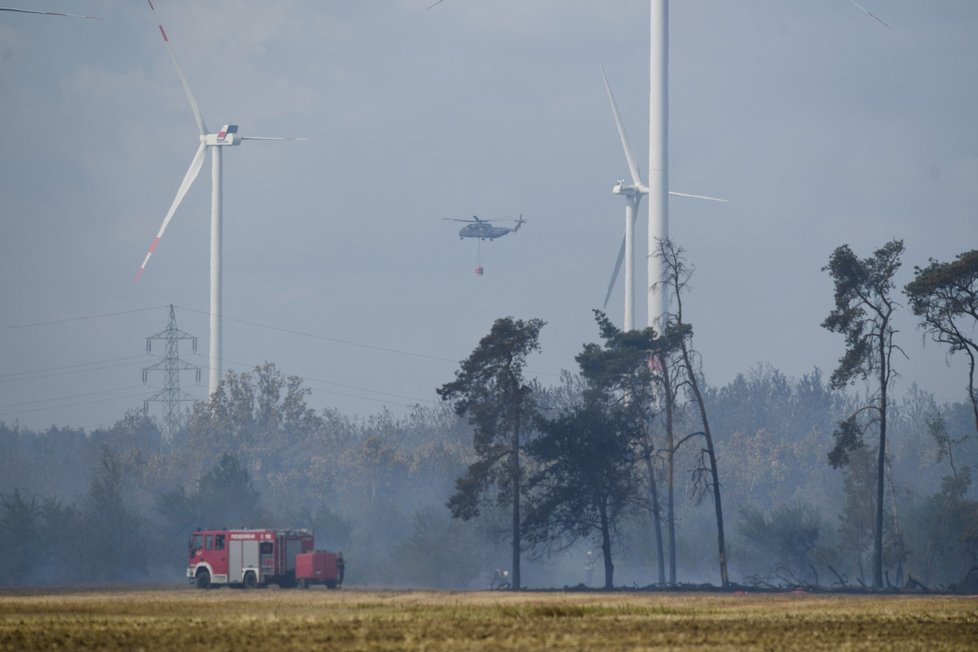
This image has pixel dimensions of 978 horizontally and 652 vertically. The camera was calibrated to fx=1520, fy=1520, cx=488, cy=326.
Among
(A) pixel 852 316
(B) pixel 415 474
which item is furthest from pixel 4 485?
(A) pixel 852 316

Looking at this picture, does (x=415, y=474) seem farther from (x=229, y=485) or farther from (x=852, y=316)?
(x=852, y=316)

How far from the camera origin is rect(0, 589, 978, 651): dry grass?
3219cm

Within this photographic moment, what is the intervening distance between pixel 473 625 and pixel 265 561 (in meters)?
38.2

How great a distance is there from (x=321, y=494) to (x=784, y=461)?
5918 cm

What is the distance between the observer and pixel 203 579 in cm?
7606

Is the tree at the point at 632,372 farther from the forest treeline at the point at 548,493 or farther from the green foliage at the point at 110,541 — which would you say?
the green foliage at the point at 110,541

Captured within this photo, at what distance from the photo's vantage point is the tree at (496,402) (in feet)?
276

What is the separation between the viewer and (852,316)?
83.6 metres

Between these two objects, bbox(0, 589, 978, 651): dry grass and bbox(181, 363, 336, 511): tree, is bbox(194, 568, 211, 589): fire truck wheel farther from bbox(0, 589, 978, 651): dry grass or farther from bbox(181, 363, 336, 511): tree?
bbox(181, 363, 336, 511): tree

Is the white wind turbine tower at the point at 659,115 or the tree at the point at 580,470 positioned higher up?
the white wind turbine tower at the point at 659,115

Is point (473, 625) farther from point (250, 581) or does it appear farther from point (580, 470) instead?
point (580, 470)

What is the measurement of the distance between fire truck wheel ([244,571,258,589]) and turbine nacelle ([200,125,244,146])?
9507cm

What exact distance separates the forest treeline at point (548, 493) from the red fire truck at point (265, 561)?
11795mm

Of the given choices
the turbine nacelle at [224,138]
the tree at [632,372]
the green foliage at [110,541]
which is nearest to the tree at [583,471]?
the tree at [632,372]
